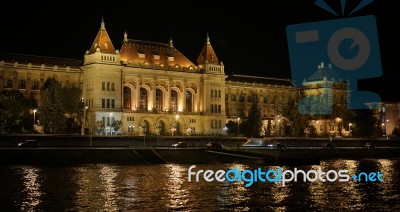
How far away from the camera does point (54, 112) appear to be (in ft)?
304

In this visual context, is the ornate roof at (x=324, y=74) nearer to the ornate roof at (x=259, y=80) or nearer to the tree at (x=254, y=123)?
the ornate roof at (x=259, y=80)

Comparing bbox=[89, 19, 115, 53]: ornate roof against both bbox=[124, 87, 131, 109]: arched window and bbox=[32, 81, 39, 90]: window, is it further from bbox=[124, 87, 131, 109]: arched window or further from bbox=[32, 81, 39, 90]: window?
bbox=[32, 81, 39, 90]: window

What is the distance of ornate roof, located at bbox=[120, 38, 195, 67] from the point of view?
11450 cm

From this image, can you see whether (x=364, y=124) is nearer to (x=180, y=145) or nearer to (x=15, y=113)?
(x=180, y=145)

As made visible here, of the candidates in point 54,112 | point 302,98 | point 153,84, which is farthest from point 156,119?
point 302,98

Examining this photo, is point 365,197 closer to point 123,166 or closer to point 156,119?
point 123,166

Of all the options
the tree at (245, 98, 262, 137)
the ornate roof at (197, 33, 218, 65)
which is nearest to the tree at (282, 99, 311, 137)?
the tree at (245, 98, 262, 137)

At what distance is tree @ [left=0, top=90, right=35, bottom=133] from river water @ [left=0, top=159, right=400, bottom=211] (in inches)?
1570

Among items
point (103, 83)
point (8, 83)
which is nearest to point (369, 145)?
point (103, 83)

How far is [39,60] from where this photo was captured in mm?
111562

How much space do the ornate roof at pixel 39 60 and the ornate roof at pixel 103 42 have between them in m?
5.87

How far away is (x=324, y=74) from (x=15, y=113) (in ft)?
287

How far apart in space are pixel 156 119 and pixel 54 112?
2530 cm

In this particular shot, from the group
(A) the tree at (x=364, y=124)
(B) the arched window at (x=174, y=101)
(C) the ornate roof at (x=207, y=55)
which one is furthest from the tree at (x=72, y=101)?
(A) the tree at (x=364, y=124)
